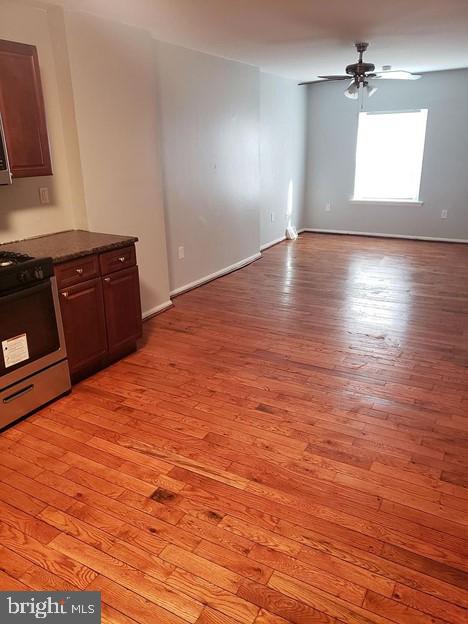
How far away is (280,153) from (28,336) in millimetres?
5407

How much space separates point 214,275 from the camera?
5.51 metres

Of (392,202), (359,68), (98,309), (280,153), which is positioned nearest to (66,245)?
(98,309)

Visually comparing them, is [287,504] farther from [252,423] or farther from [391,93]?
[391,93]

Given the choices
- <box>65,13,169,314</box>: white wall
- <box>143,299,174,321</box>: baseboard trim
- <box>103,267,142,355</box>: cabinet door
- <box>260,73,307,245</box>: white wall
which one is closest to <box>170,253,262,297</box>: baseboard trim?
<box>143,299,174,321</box>: baseboard trim

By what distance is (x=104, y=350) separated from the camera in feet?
10.7

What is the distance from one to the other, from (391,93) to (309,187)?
1.90 meters

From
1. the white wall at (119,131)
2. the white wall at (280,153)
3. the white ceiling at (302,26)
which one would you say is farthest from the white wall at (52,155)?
the white wall at (280,153)

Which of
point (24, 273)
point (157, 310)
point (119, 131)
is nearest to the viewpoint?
point (24, 273)

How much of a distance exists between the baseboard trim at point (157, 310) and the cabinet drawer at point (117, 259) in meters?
0.94

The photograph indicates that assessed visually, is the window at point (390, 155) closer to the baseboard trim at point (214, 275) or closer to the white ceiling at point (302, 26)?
the white ceiling at point (302, 26)

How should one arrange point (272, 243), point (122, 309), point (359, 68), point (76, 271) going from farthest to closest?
point (272, 243)
point (359, 68)
point (122, 309)
point (76, 271)

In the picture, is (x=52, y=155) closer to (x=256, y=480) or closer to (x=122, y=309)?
(x=122, y=309)

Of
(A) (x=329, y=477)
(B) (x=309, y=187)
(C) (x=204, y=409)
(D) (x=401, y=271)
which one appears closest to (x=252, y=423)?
(C) (x=204, y=409)

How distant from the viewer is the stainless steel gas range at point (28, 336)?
2.48m
